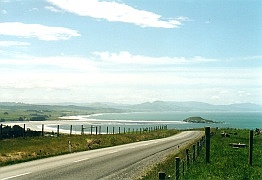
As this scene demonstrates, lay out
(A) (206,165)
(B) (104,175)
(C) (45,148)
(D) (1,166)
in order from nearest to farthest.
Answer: (B) (104,175) < (A) (206,165) < (D) (1,166) < (C) (45,148)

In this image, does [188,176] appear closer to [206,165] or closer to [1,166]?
[206,165]

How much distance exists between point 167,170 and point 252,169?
4139 millimetres

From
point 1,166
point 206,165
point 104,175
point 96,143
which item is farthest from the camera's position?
point 96,143

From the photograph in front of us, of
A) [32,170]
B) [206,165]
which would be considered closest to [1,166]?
[32,170]

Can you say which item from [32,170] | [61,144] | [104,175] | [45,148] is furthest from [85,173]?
[61,144]

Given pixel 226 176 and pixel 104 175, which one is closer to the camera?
pixel 226 176

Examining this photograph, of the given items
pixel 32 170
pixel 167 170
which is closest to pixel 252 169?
pixel 167 170

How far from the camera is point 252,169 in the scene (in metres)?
20.2

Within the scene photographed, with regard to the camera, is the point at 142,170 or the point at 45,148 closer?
the point at 142,170

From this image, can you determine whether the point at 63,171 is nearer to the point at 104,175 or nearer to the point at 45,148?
the point at 104,175

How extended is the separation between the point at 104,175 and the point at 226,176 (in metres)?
5.78

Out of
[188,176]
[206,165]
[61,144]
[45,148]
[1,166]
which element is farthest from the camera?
[61,144]

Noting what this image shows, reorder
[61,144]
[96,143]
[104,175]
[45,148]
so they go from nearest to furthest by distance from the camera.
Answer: [104,175] < [45,148] < [61,144] < [96,143]

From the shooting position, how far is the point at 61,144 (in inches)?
1580
